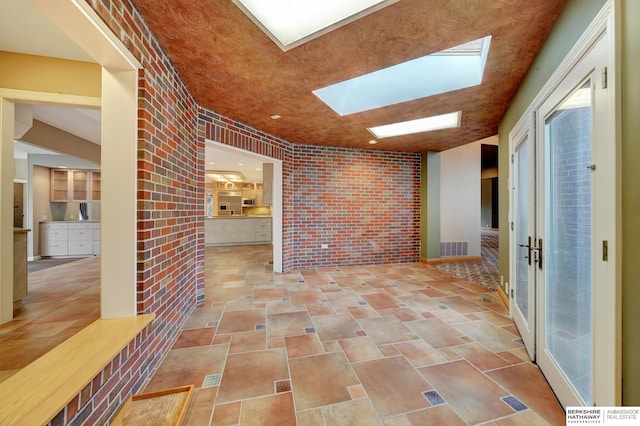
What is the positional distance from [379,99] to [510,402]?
9.82 ft

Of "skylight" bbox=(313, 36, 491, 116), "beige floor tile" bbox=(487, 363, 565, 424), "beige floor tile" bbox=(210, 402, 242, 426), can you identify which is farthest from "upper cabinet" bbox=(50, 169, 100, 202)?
"beige floor tile" bbox=(487, 363, 565, 424)

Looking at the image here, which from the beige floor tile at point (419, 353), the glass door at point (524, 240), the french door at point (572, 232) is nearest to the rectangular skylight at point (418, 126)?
the glass door at point (524, 240)

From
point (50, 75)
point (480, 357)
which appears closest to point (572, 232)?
point (480, 357)

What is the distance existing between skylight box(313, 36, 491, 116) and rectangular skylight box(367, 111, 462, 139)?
2.56 ft

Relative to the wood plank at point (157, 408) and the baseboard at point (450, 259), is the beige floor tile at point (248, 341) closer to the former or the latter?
the wood plank at point (157, 408)

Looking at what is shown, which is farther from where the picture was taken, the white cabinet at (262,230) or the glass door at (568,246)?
the white cabinet at (262,230)

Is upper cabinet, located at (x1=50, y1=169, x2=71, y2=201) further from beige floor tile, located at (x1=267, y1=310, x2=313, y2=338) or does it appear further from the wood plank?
the wood plank

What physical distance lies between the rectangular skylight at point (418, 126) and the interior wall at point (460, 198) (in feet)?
6.43

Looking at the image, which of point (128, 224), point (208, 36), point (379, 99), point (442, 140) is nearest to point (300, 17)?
point (208, 36)

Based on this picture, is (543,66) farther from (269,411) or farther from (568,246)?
(269,411)

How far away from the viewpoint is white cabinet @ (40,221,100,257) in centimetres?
547

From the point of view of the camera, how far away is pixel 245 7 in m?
1.48

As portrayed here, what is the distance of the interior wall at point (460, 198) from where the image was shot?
541 cm

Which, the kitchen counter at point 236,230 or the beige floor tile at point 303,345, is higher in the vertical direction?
the kitchen counter at point 236,230
